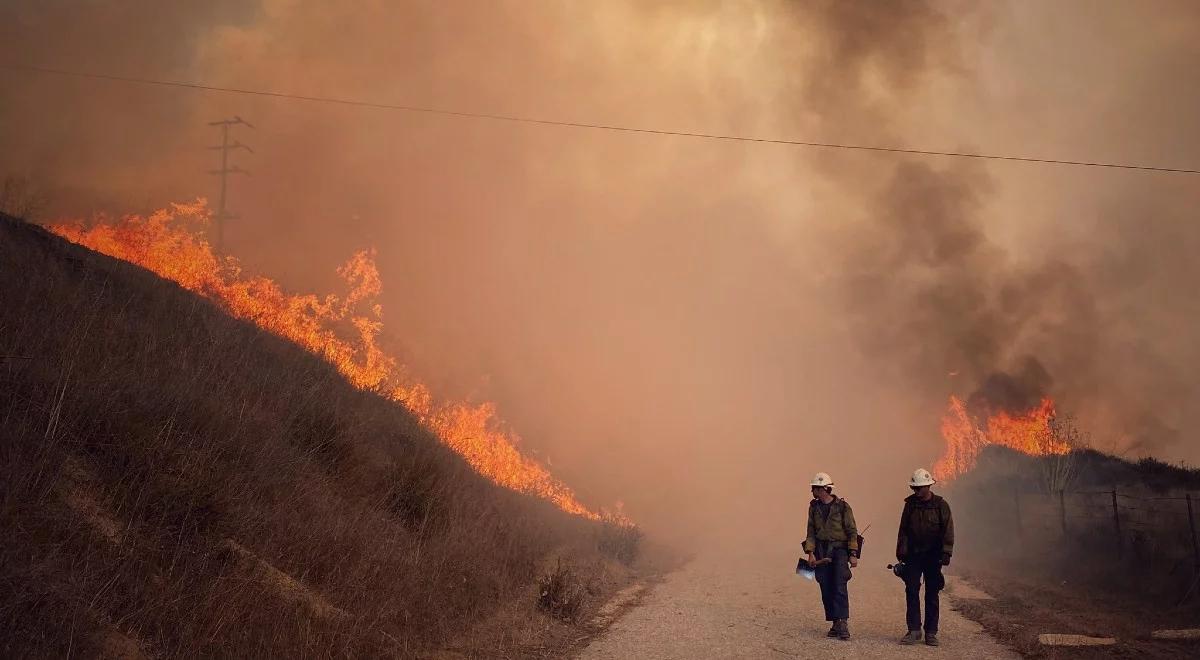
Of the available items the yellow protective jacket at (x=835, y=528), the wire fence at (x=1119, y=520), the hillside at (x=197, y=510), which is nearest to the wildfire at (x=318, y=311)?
the wire fence at (x=1119, y=520)

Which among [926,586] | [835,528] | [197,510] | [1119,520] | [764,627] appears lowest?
[764,627]

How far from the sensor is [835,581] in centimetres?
970

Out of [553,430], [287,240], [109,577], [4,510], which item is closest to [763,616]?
[109,577]

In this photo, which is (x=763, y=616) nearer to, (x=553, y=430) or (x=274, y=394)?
(x=274, y=394)

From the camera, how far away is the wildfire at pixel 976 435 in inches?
1467

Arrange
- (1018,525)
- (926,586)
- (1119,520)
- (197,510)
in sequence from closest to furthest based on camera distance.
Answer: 1. (197,510)
2. (926,586)
3. (1119,520)
4. (1018,525)

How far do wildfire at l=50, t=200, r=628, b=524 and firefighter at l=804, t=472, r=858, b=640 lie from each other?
56.9 ft

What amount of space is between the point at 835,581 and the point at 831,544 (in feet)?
1.69

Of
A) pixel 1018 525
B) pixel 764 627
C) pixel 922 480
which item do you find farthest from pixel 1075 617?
pixel 1018 525

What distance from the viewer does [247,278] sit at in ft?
133

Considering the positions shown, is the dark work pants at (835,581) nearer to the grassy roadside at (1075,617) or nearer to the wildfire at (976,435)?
the grassy roadside at (1075,617)

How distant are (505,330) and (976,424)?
36186mm

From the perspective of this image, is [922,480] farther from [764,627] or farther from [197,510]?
[197,510]

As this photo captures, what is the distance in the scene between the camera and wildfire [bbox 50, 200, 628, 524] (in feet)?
97.0
